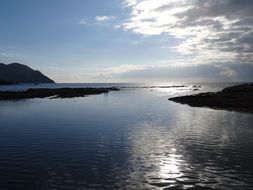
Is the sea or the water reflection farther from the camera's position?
the water reflection

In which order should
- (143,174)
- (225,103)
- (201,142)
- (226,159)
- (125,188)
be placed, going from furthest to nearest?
(225,103) → (201,142) → (226,159) → (143,174) → (125,188)

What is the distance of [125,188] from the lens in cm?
1717

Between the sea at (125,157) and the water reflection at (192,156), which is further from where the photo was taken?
the water reflection at (192,156)

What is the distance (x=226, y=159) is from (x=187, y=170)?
4570 millimetres

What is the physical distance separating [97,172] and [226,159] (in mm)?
9987

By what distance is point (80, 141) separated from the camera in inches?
1209

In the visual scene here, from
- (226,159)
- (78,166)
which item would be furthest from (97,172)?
(226,159)

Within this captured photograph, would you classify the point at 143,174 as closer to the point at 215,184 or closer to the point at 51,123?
the point at 215,184

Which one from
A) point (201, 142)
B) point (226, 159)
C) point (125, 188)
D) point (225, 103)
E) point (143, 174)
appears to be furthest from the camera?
point (225, 103)

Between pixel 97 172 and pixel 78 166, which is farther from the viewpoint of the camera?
pixel 78 166

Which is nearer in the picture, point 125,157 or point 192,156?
point 125,157

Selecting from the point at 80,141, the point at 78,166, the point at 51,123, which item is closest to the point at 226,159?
the point at 78,166

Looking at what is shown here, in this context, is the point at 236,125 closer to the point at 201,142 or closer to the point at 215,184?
the point at 201,142

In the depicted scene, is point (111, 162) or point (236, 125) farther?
point (236, 125)
